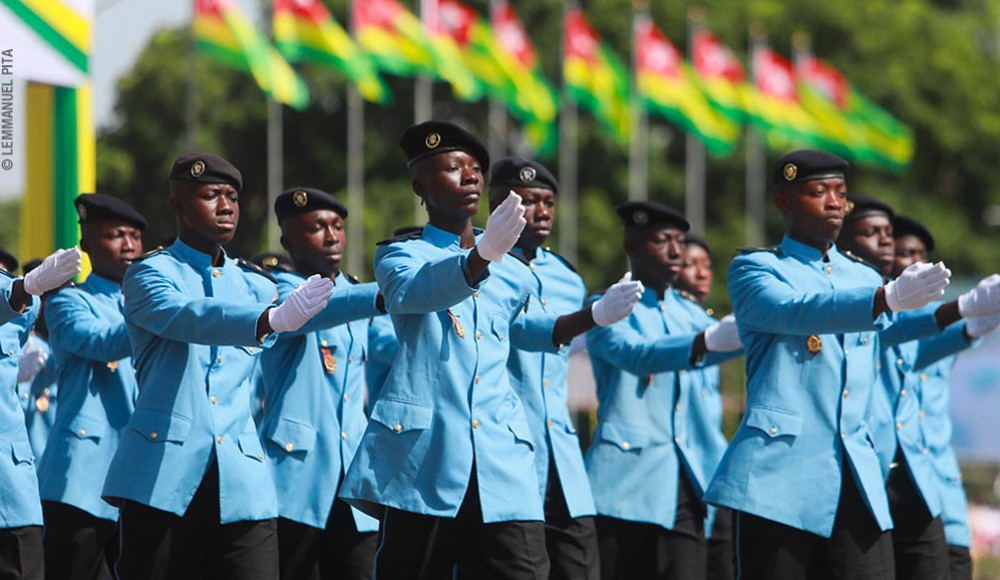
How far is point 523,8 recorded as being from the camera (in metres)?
33.7

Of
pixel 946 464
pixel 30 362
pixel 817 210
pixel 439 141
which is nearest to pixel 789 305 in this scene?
pixel 817 210

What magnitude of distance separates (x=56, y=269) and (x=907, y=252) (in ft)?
15.9

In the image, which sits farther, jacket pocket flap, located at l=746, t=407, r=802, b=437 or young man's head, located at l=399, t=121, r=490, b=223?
jacket pocket flap, located at l=746, t=407, r=802, b=437

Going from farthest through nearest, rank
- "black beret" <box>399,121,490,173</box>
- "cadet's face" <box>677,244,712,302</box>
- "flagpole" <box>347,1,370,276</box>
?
"flagpole" <box>347,1,370,276</box>, "cadet's face" <box>677,244,712,302</box>, "black beret" <box>399,121,490,173</box>

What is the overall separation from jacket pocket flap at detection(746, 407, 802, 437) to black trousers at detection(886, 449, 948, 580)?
1260 mm

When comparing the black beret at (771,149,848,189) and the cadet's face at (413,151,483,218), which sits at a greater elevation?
the black beret at (771,149,848,189)

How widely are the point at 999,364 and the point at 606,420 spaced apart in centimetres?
742

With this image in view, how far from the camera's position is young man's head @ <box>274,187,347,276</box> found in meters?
8.60

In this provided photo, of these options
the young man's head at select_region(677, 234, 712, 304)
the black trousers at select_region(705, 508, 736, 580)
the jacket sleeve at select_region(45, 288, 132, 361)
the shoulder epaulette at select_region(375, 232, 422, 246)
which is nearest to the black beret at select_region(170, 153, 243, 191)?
the shoulder epaulette at select_region(375, 232, 422, 246)

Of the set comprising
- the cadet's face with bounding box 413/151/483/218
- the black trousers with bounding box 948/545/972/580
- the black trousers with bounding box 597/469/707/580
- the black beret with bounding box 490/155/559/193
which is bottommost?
the black trousers with bounding box 948/545/972/580

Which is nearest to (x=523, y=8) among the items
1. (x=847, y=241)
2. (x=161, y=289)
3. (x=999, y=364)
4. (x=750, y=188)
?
(x=750, y=188)

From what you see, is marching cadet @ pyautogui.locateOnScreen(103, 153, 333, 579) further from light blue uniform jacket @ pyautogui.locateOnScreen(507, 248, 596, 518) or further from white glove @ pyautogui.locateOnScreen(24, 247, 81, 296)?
light blue uniform jacket @ pyautogui.locateOnScreen(507, 248, 596, 518)

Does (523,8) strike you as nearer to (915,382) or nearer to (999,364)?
(999,364)

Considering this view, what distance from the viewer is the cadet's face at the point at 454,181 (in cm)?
670
